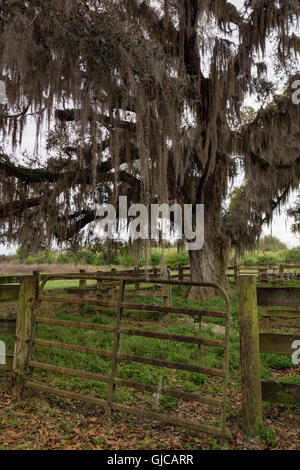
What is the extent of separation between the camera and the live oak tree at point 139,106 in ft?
16.9

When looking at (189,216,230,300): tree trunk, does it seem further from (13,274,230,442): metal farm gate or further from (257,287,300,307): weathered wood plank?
(257,287,300,307): weathered wood plank

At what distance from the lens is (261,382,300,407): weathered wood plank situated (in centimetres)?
301

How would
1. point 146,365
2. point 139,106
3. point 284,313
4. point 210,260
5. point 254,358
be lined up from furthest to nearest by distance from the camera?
point 210,260
point 284,313
point 139,106
point 146,365
point 254,358

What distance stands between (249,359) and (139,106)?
4.52 meters

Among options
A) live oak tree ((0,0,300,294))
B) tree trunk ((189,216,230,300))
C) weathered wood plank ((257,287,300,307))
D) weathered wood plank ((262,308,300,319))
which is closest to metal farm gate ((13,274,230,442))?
weathered wood plank ((257,287,300,307))

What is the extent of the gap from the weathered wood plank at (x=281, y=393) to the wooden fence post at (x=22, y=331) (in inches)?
108

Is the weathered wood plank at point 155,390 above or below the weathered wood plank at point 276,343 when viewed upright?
below

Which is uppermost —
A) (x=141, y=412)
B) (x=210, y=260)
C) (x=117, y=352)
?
(x=210, y=260)

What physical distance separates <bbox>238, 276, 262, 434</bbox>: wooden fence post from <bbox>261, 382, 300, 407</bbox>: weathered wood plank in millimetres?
101

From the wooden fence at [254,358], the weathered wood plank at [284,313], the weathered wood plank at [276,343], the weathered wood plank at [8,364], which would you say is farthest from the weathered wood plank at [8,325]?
the weathered wood plank at [284,313]

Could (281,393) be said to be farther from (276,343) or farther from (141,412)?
(141,412)

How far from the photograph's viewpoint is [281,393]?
3.07 metres

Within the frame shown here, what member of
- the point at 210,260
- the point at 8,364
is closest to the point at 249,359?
the point at 8,364

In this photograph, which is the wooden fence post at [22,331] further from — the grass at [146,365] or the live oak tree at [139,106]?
the live oak tree at [139,106]
